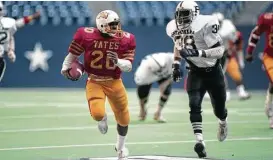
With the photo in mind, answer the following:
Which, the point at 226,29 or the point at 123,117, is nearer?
the point at 123,117

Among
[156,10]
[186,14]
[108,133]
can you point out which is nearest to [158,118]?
[108,133]

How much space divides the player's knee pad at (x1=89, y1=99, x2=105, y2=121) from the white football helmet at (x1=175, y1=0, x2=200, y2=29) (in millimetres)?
1330

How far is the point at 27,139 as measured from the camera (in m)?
11.2

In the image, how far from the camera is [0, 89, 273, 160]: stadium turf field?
9.87 meters

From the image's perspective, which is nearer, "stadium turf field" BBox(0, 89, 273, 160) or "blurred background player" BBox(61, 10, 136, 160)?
"blurred background player" BBox(61, 10, 136, 160)

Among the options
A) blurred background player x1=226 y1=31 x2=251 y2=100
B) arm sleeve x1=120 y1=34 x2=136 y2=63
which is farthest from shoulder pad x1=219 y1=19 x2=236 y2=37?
arm sleeve x1=120 y1=34 x2=136 y2=63

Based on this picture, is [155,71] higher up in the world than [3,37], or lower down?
lower down

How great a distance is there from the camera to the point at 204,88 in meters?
9.96

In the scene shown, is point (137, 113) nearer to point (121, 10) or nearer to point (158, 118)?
point (158, 118)

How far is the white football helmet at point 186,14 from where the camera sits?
9.67 metres

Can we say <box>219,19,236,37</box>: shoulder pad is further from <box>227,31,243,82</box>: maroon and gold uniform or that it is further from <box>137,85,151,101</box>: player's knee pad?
<box>137,85,151,101</box>: player's knee pad

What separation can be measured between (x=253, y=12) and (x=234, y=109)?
23.9 feet

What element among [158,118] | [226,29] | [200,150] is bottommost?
[226,29]

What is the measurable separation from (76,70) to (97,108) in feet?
1.61
